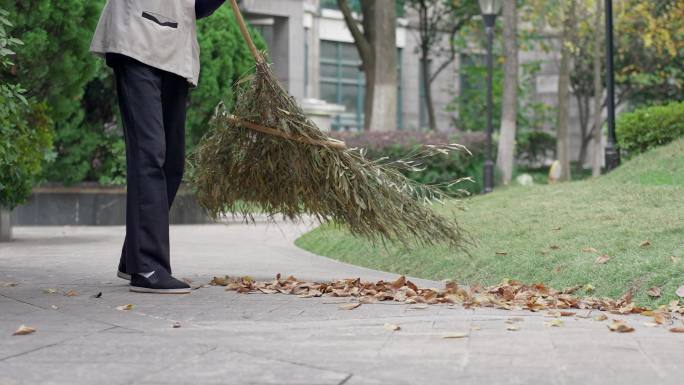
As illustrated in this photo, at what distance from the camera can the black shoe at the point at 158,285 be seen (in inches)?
262

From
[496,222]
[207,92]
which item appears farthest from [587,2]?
[496,222]

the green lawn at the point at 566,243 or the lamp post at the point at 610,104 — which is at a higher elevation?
the lamp post at the point at 610,104

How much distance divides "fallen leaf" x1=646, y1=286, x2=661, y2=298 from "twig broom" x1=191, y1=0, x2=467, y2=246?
1203 mm

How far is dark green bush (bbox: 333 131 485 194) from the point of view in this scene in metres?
22.5

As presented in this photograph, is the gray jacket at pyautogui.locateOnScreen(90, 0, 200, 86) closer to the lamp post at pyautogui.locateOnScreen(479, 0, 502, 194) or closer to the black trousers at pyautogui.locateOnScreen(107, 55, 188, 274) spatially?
the black trousers at pyautogui.locateOnScreen(107, 55, 188, 274)

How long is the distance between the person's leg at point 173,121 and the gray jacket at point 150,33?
0.13m

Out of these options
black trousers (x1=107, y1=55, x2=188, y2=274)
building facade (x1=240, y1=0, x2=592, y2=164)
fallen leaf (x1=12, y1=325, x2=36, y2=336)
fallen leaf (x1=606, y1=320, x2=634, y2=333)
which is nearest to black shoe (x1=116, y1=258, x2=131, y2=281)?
black trousers (x1=107, y1=55, x2=188, y2=274)

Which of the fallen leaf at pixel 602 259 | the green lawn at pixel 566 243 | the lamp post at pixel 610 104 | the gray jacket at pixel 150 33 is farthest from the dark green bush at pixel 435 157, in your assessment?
the gray jacket at pixel 150 33

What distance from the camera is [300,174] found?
746cm

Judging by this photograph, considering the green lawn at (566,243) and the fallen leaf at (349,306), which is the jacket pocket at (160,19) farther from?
the fallen leaf at (349,306)

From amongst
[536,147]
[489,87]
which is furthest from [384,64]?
[536,147]

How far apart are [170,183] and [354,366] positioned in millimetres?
3072

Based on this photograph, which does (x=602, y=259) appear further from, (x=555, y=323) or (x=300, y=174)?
(x=555, y=323)

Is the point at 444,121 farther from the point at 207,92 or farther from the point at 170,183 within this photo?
the point at 170,183
